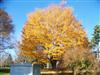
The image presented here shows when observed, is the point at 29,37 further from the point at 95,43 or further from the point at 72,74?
the point at 95,43

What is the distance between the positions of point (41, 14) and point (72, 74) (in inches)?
182

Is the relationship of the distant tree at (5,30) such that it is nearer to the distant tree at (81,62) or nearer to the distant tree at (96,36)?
the distant tree at (81,62)

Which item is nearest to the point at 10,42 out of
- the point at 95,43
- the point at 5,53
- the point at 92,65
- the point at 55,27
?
the point at 5,53

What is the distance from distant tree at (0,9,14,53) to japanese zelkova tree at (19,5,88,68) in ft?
2.84

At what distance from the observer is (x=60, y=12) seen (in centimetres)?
1417

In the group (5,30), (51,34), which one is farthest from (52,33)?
(5,30)

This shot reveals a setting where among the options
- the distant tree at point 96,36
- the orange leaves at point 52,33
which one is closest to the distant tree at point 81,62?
the orange leaves at point 52,33

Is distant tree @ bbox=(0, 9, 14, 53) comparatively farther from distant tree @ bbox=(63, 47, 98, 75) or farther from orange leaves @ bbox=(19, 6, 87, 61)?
distant tree @ bbox=(63, 47, 98, 75)

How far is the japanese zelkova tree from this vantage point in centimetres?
1358

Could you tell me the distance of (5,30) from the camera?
13547 mm

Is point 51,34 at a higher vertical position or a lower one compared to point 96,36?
lower

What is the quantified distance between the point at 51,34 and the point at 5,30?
7.94 feet

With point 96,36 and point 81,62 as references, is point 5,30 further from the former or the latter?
point 96,36

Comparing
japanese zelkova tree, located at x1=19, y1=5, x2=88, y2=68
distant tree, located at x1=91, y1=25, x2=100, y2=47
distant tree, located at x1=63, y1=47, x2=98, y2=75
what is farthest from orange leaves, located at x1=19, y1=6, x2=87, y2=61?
distant tree, located at x1=91, y1=25, x2=100, y2=47
